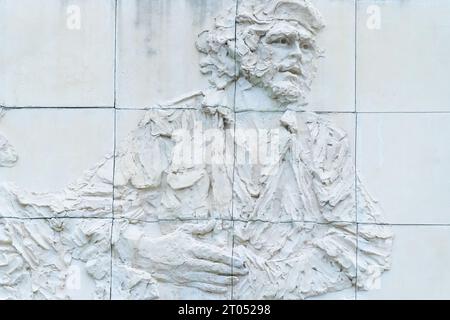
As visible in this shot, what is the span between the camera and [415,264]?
44.2 feet

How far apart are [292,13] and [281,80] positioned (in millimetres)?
437

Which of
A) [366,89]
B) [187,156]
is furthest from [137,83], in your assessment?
[366,89]

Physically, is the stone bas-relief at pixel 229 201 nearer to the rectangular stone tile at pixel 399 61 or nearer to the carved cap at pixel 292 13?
the carved cap at pixel 292 13

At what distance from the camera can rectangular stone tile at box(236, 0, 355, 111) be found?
532 inches

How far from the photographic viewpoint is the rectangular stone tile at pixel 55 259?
13461mm

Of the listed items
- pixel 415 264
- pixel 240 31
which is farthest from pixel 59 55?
pixel 415 264

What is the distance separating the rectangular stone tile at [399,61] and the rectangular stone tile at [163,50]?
0.89 m

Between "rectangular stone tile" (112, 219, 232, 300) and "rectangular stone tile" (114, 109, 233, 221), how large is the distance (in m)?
0.08

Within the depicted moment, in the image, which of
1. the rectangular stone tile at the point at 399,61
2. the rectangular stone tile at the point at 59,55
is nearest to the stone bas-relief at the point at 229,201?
the rectangular stone tile at the point at 399,61

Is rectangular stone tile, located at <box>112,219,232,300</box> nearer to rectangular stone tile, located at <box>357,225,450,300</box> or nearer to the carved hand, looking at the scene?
the carved hand

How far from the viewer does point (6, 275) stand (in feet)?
44.3

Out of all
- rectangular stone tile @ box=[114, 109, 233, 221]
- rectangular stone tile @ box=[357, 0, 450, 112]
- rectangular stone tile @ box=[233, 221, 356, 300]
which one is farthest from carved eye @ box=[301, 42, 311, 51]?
rectangular stone tile @ box=[233, 221, 356, 300]

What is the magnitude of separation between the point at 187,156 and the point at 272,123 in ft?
1.92

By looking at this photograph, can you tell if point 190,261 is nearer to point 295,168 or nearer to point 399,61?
point 295,168
